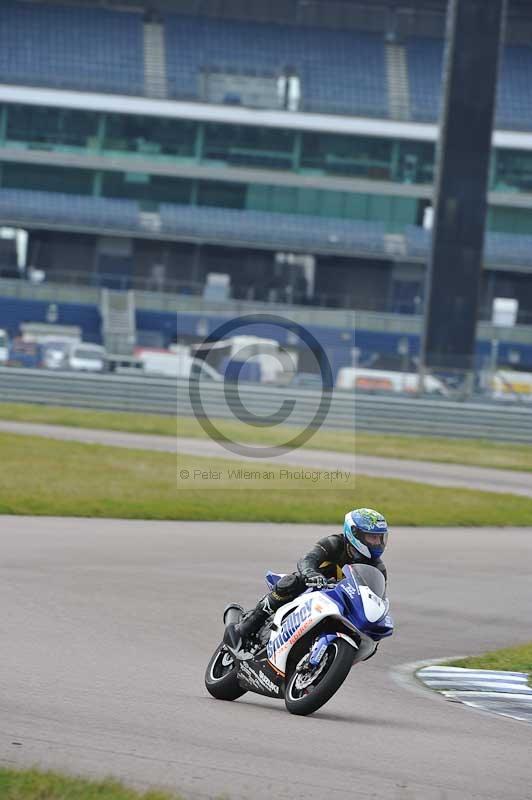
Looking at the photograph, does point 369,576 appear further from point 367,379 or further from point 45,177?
point 45,177

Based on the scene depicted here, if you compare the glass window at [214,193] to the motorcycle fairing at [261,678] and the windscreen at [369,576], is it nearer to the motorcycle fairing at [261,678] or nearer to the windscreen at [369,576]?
the motorcycle fairing at [261,678]

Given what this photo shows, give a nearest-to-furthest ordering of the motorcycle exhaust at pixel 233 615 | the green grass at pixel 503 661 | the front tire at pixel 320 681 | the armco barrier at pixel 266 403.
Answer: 1. the front tire at pixel 320 681
2. the motorcycle exhaust at pixel 233 615
3. the green grass at pixel 503 661
4. the armco barrier at pixel 266 403

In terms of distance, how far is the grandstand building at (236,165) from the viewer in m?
57.9

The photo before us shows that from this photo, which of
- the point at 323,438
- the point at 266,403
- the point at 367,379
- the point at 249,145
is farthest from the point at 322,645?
the point at 249,145

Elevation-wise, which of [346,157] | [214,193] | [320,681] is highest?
[346,157]

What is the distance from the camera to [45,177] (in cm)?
5894

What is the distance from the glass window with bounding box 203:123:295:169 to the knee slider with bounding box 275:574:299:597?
171ft

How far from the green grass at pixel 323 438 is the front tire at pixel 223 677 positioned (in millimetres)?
21387

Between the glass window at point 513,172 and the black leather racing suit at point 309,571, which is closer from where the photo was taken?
the black leather racing suit at point 309,571

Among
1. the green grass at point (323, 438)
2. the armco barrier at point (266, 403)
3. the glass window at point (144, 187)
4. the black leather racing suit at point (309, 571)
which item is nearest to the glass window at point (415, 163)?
the glass window at point (144, 187)

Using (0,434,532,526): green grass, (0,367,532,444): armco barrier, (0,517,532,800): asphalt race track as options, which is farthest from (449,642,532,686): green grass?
(0,367,532,444): armco barrier

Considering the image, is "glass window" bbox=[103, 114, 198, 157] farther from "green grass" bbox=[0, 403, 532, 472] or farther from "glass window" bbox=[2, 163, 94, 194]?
"green grass" bbox=[0, 403, 532, 472]

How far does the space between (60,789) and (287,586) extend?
2755mm

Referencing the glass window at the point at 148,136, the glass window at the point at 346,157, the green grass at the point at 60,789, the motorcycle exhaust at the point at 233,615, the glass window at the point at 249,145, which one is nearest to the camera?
the green grass at the point at 60,789
